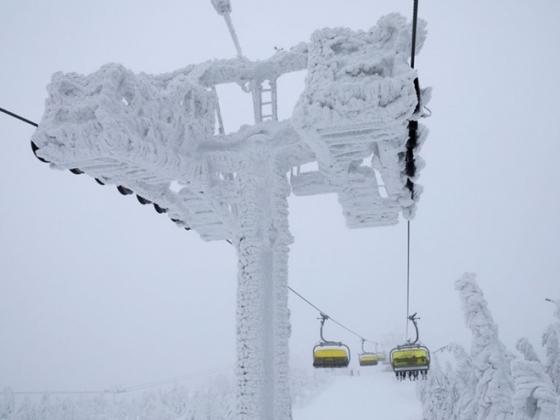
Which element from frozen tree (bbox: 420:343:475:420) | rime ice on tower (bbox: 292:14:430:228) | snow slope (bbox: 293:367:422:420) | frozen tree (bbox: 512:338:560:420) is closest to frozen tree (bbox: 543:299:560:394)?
frozen tree (bbox: 420:343:475:420)

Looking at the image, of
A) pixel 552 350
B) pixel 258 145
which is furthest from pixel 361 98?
pixel 552 350

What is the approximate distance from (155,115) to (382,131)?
290 centimetres

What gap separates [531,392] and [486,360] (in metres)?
4.02

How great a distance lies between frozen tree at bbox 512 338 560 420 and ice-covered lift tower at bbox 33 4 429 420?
17.4 ft

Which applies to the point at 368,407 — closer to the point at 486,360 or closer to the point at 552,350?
the point at 552,350

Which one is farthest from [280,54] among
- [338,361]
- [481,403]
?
[481,403]

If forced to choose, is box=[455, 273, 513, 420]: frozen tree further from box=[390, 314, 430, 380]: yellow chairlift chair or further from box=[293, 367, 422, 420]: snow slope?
box=[293, 367, 422, 420]: snow slope

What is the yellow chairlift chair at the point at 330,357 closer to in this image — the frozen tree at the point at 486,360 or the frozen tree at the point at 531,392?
the frozen tree at the point at 531,392

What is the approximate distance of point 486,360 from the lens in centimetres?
1334

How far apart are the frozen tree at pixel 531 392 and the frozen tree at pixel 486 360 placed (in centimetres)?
355

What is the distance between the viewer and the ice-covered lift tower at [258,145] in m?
4.68

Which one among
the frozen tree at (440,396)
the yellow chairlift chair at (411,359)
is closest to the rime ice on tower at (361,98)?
the yellow chairlift chair at (411,359)

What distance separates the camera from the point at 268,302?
607 cm

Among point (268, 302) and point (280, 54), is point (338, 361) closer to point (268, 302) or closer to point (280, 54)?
point (268, 302)
